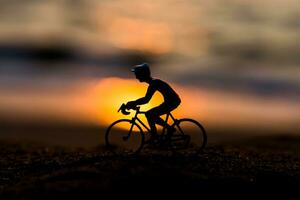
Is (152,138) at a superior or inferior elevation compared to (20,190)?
superior

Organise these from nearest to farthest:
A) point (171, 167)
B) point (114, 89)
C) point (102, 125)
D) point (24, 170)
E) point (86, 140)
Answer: point (171, 167) → point (24, 170) → point (86, 140) → point (102, 125) → point (114, 89)

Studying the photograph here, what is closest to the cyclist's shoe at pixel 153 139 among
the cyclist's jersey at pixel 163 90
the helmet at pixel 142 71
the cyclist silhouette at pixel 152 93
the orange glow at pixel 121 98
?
the cyclist silhouette at pixel 152 93

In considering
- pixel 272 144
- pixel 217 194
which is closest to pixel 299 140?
pixel 272 144

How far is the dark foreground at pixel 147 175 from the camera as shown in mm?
Result: 15828

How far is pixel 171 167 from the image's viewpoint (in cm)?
1722

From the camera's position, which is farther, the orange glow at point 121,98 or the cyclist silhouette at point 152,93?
the orange glow at point 121,98

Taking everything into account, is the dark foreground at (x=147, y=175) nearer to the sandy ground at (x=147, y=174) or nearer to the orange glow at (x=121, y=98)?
the sandy ground at (x=147, y=174)

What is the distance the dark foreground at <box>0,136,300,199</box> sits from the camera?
15.8m

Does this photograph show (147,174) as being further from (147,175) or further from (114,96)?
(114,96)

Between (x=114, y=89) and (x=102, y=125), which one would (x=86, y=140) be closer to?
(x=102, y=125)

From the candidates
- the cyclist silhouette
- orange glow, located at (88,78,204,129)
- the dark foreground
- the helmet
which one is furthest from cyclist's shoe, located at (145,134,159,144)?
orange glow, located at (88,78,204,129)

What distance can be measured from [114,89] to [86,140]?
37.0ft

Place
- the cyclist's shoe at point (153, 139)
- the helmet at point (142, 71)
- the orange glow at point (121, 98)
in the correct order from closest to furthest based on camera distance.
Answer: the helmet at point (142, 71) < the cyclist's shoe at point (153, 139) < the orange glow at point (121, 98)

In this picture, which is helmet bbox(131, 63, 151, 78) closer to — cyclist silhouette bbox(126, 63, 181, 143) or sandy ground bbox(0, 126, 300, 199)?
cyclist silhouette bbox(126, 63, 181, 143)
